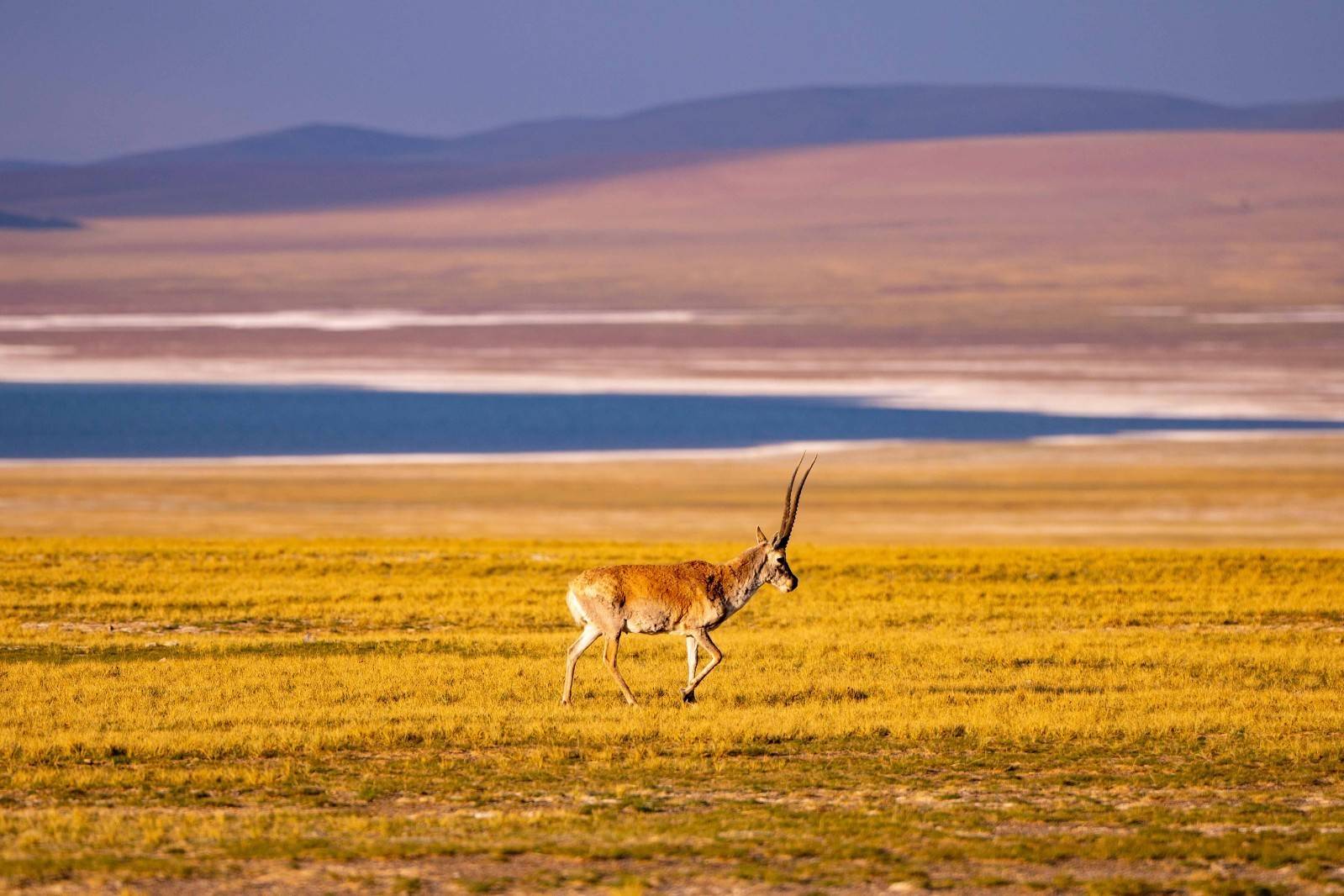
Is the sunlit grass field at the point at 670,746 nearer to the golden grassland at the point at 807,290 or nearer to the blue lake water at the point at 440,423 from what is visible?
the blue lake water at the point at 440,423

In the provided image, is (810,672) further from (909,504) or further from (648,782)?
(909,504)

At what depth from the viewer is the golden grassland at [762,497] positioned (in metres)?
46.2

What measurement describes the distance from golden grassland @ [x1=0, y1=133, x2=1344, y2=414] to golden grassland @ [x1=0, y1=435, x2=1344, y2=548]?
66.5 ft

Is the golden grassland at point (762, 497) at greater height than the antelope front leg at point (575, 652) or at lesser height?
greater

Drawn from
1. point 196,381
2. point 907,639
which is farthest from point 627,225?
point 907,639

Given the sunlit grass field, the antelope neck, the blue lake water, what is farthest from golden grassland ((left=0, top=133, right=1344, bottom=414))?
the antelope neck

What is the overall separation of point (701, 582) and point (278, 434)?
2453 inches

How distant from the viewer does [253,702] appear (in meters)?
16.6

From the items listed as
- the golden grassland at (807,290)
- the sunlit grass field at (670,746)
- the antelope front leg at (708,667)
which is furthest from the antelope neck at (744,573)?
the golden grassland at (807,290)

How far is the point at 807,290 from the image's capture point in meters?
147

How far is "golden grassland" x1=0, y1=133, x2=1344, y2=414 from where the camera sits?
4020 inches

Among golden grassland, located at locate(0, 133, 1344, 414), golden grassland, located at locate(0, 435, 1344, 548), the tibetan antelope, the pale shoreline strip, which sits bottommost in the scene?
the tibetan antelope

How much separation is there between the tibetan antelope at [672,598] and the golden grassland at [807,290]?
219 feet

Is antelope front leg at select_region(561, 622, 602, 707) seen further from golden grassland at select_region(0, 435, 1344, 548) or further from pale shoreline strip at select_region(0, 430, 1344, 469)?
pale shoreline strip at select_region(0, 430, 1344, 469)
